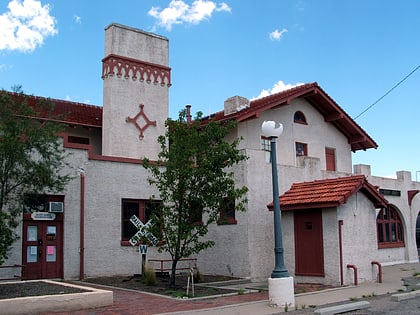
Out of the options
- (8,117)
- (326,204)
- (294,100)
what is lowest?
(326,204)

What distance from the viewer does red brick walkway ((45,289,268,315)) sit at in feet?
37.0

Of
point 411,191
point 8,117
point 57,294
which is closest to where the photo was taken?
point 57,294

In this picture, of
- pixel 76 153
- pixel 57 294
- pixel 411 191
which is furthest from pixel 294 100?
pixel 57 294

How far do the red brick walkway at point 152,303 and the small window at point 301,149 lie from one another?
992 cm

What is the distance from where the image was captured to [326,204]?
15797 millimetres

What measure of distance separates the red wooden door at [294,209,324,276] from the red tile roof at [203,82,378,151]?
16.6 feet

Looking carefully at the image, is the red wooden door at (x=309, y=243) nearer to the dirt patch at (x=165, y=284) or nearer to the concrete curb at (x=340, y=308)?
the dirt patch at (x=165, y=284)

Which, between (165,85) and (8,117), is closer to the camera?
(8,117)

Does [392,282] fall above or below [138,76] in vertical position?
below

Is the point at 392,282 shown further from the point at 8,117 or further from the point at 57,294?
the point at 8,117

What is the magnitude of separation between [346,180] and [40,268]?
10.3 m

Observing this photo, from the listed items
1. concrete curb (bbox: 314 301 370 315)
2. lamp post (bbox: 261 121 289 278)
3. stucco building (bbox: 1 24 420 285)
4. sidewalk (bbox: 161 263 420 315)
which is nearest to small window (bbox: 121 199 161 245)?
stucco building (bbox: 1 24 420 285)

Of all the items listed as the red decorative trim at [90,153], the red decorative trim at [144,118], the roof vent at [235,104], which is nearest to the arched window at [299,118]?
the roof vent at [235,104]

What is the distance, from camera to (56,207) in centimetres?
1748
